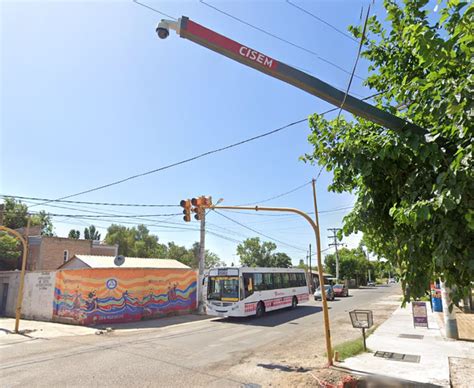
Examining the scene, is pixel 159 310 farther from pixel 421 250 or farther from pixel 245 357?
pixel 421 250

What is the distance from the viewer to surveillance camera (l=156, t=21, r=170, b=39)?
5.09 meters

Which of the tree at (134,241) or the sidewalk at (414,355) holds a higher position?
the tree at (134,241)

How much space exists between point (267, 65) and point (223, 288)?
54.3ft

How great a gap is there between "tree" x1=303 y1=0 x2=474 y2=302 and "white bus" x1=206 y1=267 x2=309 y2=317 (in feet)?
47.6

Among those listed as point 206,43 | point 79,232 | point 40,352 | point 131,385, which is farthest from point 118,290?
point 79,232

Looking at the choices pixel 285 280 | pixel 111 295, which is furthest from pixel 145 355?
pixel 285 280

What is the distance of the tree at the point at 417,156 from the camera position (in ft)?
11.5

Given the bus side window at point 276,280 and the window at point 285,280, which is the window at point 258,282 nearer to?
the bus side window at point 276,280

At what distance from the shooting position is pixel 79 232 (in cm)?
7531

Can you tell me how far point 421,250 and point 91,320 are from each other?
1916 centimetres

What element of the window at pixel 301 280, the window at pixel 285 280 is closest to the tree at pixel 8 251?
the window at pixel 285 280

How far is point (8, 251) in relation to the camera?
114ft

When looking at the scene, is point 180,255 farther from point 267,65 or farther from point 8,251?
point 267,65

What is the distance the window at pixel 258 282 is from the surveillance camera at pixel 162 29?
1733cm
